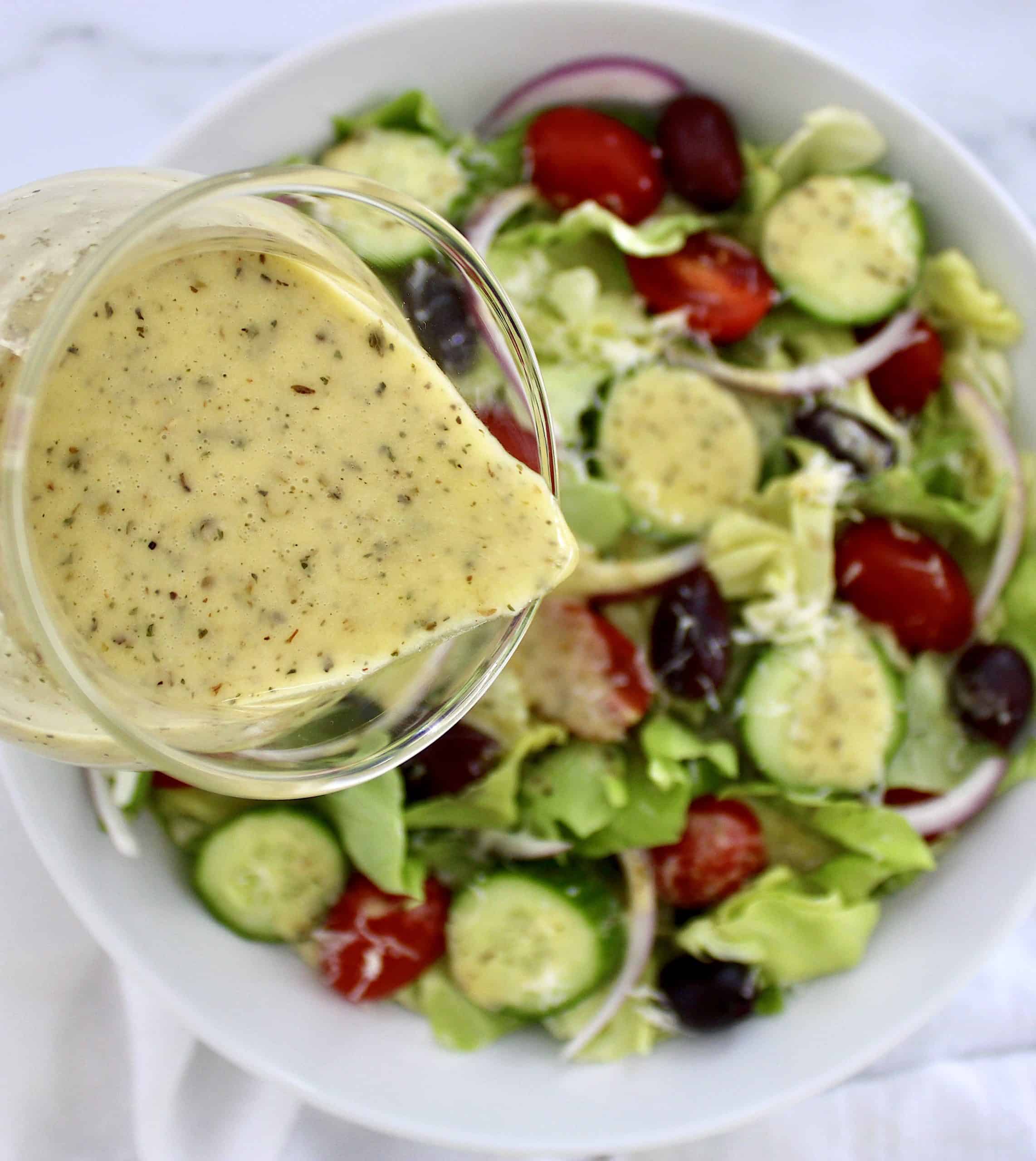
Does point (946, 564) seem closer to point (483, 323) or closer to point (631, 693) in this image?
point (631, 693)

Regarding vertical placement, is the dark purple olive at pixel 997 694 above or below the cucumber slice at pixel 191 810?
above

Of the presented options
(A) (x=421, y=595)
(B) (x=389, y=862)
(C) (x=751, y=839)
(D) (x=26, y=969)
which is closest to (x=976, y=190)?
(C) (x=751, y=839)

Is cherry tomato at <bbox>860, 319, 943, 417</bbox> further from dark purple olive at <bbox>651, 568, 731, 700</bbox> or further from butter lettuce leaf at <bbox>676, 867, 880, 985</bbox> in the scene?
butter lettuce leaf at <bbox>676, 867, 880, 985</bbox>

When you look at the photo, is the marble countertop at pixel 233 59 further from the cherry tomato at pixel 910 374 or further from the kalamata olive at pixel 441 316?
the kalamata olive at pixel 441 316

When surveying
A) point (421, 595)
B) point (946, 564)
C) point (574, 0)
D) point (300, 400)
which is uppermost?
point (574, 0)

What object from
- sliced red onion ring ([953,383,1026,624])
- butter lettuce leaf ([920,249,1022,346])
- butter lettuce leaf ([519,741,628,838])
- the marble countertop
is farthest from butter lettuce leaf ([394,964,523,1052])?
the marble countertop

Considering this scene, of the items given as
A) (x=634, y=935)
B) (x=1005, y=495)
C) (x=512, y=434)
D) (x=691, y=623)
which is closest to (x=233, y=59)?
(x=512, y=434)

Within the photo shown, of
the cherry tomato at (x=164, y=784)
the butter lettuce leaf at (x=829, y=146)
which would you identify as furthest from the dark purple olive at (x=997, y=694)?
the cherry tomato at (x=164, y=784)
